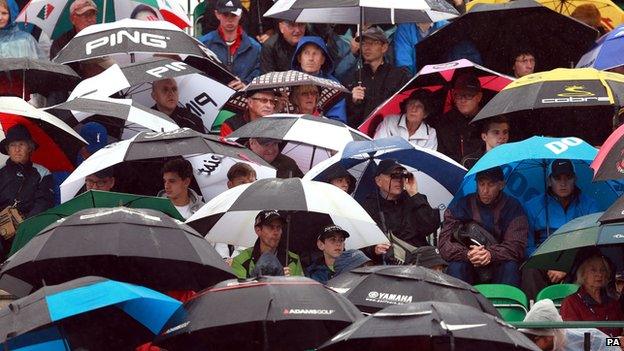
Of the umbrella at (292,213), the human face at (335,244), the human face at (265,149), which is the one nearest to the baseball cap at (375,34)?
the human face at (265,149)

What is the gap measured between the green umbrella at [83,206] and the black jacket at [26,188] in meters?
1.92

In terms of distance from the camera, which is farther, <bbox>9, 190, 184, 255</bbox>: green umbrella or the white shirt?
the white shirt

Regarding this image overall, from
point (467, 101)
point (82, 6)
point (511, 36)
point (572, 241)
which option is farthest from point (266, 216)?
point (82, 6)

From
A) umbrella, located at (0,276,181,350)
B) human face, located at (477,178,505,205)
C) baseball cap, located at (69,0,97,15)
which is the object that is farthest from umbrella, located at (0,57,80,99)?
umbrella, located at (0,276,181,350)

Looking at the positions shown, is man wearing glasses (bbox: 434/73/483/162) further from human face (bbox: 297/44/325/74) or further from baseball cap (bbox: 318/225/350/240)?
baseball cap (bbox: 318/225/350/240)

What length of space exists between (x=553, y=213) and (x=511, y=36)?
4240mm

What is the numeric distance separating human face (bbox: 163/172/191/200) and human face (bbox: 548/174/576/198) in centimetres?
311

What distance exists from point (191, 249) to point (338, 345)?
209 centimetres

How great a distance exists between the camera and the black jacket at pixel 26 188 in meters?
18.4

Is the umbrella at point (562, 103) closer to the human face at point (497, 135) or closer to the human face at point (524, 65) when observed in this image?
the human face at point (497, 135)

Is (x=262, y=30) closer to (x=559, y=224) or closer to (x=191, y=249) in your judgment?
(x=559, y=224)

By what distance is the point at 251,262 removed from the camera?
53.8 feet

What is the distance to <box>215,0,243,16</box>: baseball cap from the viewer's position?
2233cm

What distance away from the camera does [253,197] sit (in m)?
15.8
